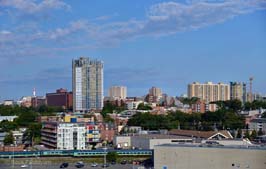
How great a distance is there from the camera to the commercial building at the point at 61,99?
23.7m

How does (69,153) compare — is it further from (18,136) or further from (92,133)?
(18,136)

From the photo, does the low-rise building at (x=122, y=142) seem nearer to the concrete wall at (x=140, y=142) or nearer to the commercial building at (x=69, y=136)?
the concrete wall at (x=140, y=142)

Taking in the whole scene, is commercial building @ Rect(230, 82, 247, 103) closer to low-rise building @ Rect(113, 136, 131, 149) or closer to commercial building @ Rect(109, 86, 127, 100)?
commercial building @ Rect(109, 86, 127, 100)

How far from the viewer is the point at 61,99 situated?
24.5 meters

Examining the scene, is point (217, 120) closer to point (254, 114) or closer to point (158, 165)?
point (254, 114)

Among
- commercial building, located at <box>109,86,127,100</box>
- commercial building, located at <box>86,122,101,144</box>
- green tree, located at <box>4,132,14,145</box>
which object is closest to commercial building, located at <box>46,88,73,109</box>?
commercial building, located at <box>109,86,127,100</box>

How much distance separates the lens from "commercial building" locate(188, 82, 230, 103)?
2655 centimetres

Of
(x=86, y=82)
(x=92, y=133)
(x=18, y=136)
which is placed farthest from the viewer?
(x=86, y=82)

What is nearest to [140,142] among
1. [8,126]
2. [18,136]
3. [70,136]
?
[70,136]

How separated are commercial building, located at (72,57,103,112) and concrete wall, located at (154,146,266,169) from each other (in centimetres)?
1567

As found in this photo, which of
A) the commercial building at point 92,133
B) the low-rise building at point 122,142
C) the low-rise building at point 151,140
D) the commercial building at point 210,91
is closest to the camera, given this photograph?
the low-rise building at point 151,140

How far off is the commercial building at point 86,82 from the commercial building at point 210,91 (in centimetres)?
656

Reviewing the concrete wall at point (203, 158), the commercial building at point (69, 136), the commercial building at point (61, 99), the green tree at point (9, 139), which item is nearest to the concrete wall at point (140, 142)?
the commercial building at point (69, 136)

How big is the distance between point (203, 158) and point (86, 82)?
16.5 m
